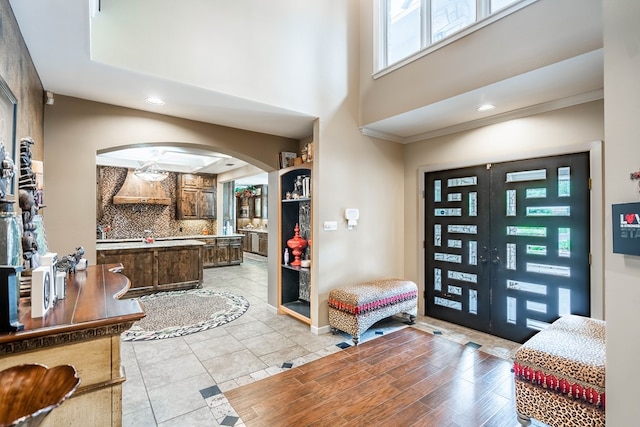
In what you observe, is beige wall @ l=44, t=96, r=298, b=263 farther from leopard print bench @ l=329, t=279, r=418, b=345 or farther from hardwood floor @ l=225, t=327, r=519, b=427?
leopard print bench @ l=329, t=279, r=418, b=345

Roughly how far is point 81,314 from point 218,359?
1.98m

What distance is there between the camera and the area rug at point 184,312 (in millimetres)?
3871

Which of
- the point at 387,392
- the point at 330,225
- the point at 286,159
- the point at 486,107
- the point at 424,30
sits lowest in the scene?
the point at 387,392

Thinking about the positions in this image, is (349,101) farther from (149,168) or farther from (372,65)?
(149,168)

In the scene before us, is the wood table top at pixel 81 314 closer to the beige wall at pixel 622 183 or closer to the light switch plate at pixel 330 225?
the light switch plate at pixel 330 225

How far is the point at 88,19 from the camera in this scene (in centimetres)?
199

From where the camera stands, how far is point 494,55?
2852 mm

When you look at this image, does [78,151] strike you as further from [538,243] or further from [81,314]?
[538,243]

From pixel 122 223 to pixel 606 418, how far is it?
30.0 feet

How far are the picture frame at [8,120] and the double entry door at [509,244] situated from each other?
4361 mm

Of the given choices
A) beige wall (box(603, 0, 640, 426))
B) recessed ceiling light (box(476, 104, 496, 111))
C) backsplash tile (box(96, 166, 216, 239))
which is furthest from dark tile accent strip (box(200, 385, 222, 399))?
backsplash tile (box(96, 166, 216, 239))

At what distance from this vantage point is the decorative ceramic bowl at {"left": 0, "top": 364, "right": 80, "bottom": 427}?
0.96m

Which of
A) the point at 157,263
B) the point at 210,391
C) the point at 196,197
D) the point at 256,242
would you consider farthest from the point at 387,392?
the point at 256,242

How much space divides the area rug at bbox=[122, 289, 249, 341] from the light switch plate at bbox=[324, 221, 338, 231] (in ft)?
6.40
